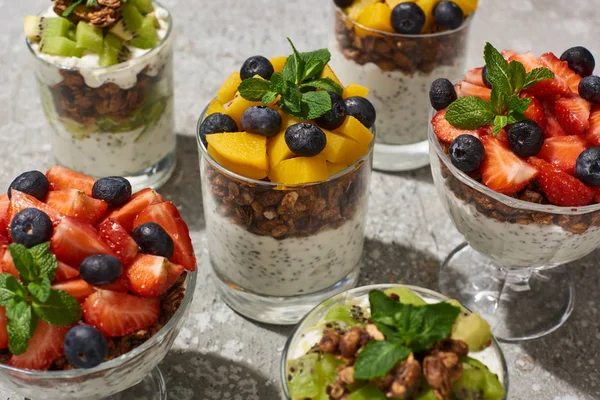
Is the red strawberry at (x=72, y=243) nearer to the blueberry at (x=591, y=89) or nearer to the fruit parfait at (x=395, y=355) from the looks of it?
the fruit parfait at (x=395, y=355)

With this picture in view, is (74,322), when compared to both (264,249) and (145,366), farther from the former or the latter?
(264,249)

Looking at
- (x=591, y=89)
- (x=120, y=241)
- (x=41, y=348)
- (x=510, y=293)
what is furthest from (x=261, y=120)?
(x=510, y=293)

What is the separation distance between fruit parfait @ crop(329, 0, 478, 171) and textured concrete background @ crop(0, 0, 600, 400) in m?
0.18

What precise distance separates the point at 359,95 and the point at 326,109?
21 cm

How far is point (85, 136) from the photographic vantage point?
6.45ft

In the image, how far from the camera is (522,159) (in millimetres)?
1509

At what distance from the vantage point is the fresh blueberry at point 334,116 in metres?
1.52

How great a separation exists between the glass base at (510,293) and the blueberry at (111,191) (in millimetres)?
841

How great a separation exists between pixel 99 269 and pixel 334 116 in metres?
0.55

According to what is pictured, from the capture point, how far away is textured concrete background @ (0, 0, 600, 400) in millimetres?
1693

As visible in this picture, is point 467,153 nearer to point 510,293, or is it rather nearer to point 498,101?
point 498,101

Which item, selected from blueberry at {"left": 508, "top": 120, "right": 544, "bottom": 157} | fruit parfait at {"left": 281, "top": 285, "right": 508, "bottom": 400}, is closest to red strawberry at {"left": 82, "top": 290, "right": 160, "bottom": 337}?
fruit parfait at {"left": 281, "top": 285, "right": 508, "bottom": 400}

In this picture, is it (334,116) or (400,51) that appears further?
(400,51)

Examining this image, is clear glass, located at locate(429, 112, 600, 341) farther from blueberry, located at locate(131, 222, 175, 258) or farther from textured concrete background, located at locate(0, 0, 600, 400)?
blueberry, located at locate(131, 222, 175, 258)
